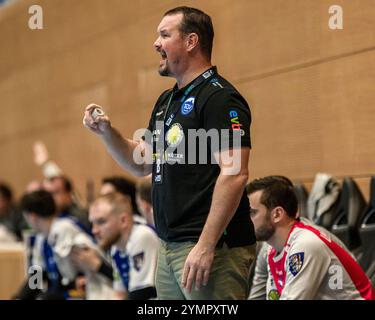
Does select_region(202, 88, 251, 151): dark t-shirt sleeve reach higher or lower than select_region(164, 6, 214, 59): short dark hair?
lower

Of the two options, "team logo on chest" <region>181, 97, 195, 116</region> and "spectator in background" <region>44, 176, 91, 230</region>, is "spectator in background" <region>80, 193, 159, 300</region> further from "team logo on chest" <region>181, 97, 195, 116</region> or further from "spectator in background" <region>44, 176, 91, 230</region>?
"team logo on chest" <region>181, 97, 195, 116</region>

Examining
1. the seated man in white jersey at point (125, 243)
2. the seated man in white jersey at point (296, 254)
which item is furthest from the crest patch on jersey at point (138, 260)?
the seated man in white jersey at point (296, 254)

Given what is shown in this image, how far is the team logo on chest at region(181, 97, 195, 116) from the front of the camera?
3.23 m

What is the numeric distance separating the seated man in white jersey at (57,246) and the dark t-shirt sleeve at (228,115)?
10.2ft

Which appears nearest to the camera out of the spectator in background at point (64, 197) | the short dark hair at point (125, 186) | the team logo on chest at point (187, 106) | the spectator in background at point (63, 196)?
the team logo on chest at point (187, 106)

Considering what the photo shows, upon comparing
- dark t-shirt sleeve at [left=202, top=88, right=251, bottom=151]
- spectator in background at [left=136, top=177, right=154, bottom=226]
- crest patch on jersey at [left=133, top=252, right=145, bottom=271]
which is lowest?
crest patch on jersey at [left=133, top=252, right=145, bottom=271]

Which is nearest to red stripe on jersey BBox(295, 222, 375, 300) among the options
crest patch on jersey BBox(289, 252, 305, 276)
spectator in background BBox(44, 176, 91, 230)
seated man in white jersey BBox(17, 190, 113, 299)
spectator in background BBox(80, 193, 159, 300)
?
crest patch on jersey BBox(289, 252, 305, 276)

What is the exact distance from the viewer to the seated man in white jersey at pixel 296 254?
12.5 feet

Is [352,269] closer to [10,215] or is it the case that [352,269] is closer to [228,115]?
[228,115]

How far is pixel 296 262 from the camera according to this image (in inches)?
152

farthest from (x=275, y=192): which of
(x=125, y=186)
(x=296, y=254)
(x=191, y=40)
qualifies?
(x=125, y=186)

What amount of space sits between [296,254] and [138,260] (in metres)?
1.91

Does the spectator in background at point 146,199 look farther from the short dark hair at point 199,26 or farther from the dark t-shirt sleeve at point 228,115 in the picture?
the dark t-shirt sleeve at point 228,115

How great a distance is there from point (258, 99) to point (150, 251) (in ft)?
4.69
